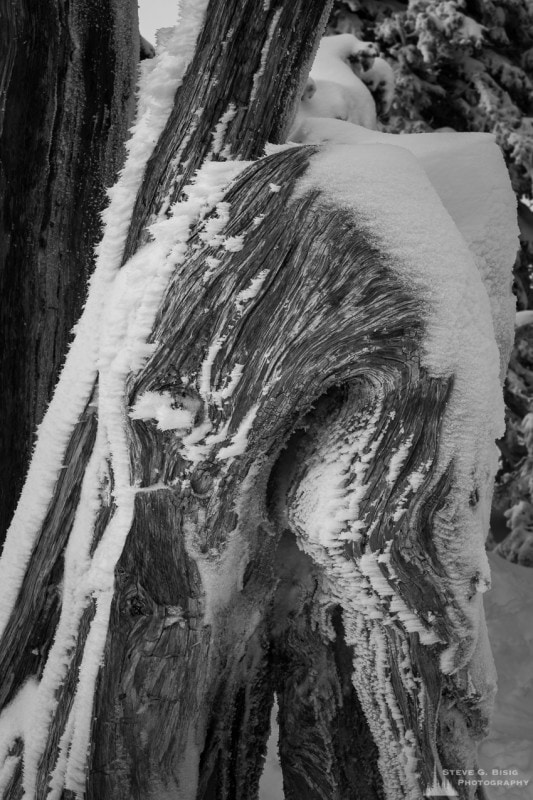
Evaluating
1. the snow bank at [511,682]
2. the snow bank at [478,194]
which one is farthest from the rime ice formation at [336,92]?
the snow bank at [511,682]

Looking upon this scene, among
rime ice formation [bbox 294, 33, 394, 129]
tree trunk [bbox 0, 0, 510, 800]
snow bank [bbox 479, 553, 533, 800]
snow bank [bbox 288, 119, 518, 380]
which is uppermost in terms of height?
rime ice formation [bbox 294, 33, 394, 129]

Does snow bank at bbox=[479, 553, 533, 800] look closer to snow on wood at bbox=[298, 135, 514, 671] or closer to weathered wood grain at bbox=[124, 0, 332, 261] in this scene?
snow on wood at bbox=[298, 135, 514, 671]

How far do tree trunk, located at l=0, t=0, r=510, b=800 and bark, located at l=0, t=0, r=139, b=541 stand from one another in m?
0.27

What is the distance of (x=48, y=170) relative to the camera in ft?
6.08

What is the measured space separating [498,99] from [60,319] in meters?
6.21

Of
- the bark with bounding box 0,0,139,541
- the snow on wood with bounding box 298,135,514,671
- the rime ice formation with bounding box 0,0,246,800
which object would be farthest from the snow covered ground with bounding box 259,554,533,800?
the bark with bounding box 0,0,139,541

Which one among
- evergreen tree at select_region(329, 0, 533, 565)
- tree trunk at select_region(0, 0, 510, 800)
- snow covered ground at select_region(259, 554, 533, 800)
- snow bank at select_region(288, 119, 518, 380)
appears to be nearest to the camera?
tree trunk at select_region(0, 0, 510, 800)

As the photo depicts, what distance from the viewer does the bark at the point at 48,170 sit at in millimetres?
1791

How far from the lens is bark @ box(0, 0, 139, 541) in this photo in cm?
179

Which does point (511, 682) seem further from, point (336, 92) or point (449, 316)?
point (336, 92)

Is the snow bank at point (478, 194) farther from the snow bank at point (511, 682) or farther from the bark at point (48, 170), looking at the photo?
the snow bank at point (511, 682)

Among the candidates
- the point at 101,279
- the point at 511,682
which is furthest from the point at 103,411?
the point at 511,682

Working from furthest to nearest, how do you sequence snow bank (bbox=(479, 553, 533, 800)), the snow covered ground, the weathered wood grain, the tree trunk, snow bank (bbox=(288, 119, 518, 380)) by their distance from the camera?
1. snow bank (bbox=(479, 553, 533, 800))
2. the snow covered ground
3. snow bank (bbox=(288, 119, 518, 380))
4. the weathered wood grain
5. the tree trunk

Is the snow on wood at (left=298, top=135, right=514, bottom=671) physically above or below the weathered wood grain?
below
